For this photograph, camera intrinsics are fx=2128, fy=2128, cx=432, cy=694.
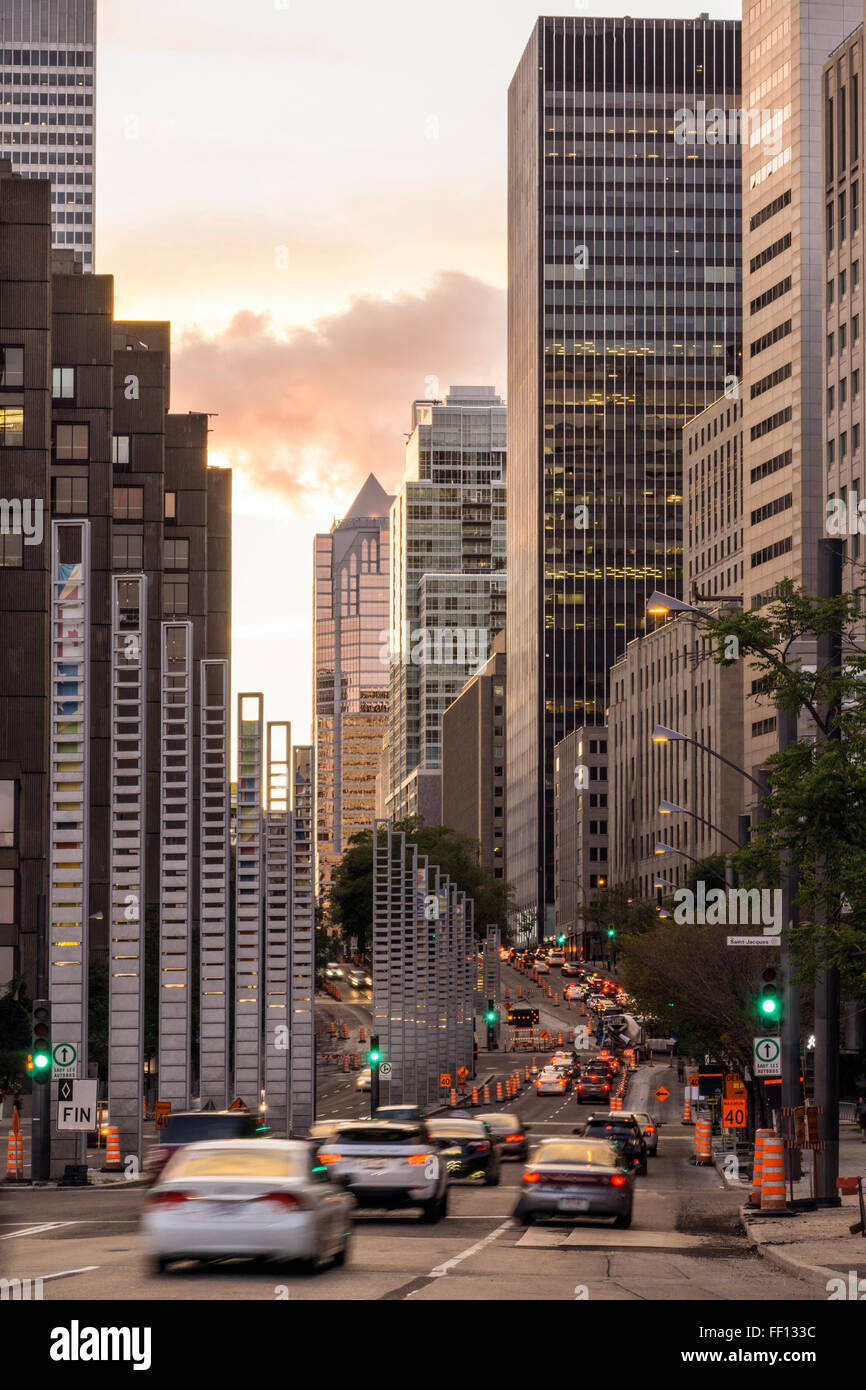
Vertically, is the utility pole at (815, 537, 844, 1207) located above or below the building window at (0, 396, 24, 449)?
below

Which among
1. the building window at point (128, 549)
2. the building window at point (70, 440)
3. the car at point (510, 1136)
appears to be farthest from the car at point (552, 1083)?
the car at point (510, 1136)

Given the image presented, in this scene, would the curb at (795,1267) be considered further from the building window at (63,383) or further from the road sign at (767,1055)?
the building window at (63,383)

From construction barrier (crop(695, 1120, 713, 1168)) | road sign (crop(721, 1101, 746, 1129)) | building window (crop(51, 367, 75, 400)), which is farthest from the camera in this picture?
building window (crop(51, 367, 75, 400))

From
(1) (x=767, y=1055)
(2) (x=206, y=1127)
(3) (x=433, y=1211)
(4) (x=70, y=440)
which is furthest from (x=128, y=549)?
(3) (x=433, y=1211)

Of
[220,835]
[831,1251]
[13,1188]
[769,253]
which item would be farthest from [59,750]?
[769,253]

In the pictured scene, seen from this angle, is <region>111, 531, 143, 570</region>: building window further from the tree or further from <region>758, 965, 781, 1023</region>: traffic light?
<region>758, 965, 781, 1023</region>: traffic light

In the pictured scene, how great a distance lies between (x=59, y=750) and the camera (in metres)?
47.1

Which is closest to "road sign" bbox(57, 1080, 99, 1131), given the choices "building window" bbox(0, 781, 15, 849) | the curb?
the curb

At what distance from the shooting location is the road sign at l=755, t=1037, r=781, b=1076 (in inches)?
1347

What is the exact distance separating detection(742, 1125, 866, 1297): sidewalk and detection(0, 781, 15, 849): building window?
171 feet

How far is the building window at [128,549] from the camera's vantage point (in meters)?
114

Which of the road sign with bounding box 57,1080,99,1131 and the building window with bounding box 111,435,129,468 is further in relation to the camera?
the building window with bounding box 111,435,129,468

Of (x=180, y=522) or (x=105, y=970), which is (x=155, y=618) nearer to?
(x=180, y=522)

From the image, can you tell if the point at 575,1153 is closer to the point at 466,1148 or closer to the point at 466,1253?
the point at 466,1253
